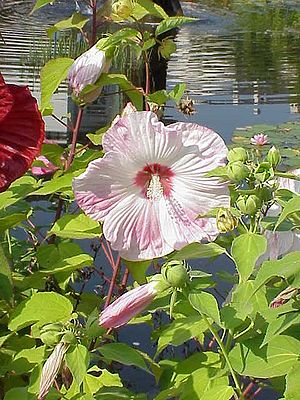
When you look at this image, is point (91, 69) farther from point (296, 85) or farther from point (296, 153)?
point (296, 85)

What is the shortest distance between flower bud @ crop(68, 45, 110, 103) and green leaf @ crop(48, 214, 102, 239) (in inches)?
6.6

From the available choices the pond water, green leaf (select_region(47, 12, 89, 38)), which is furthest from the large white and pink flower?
the pond water

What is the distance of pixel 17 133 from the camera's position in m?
0.95

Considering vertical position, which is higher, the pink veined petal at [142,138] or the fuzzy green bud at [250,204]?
the pink veined petal at [142,138]

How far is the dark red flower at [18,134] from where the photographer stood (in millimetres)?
941

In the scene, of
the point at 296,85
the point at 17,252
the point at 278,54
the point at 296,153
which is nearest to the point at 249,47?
the point at 278,54

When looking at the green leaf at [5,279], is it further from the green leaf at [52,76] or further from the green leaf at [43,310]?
the green leaf at [52,76]

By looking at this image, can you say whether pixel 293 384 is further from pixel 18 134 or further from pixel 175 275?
pixel 18 134

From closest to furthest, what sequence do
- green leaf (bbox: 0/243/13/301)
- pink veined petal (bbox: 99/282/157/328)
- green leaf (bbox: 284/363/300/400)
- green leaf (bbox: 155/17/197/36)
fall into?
green leaf (bbox: 284/363/300/400), pink veined petal (bbox: 99/282/157/328), green leaf (bbox: 0/243/13/301), green leaf (bbox: 155/17/197/36)

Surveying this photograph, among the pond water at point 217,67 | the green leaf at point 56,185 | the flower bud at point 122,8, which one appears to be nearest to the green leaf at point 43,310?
the green leaf at point 56,185

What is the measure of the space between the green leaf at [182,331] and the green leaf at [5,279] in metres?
0.19

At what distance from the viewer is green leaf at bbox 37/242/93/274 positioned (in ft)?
3.59

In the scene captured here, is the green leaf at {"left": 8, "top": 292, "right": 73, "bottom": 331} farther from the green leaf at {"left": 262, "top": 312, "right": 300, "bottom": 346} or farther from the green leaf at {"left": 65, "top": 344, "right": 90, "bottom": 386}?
the green leaf at {"left": 262, "top": 312, "right": 300, "bottom": 346}

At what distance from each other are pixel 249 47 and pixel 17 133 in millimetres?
8532
